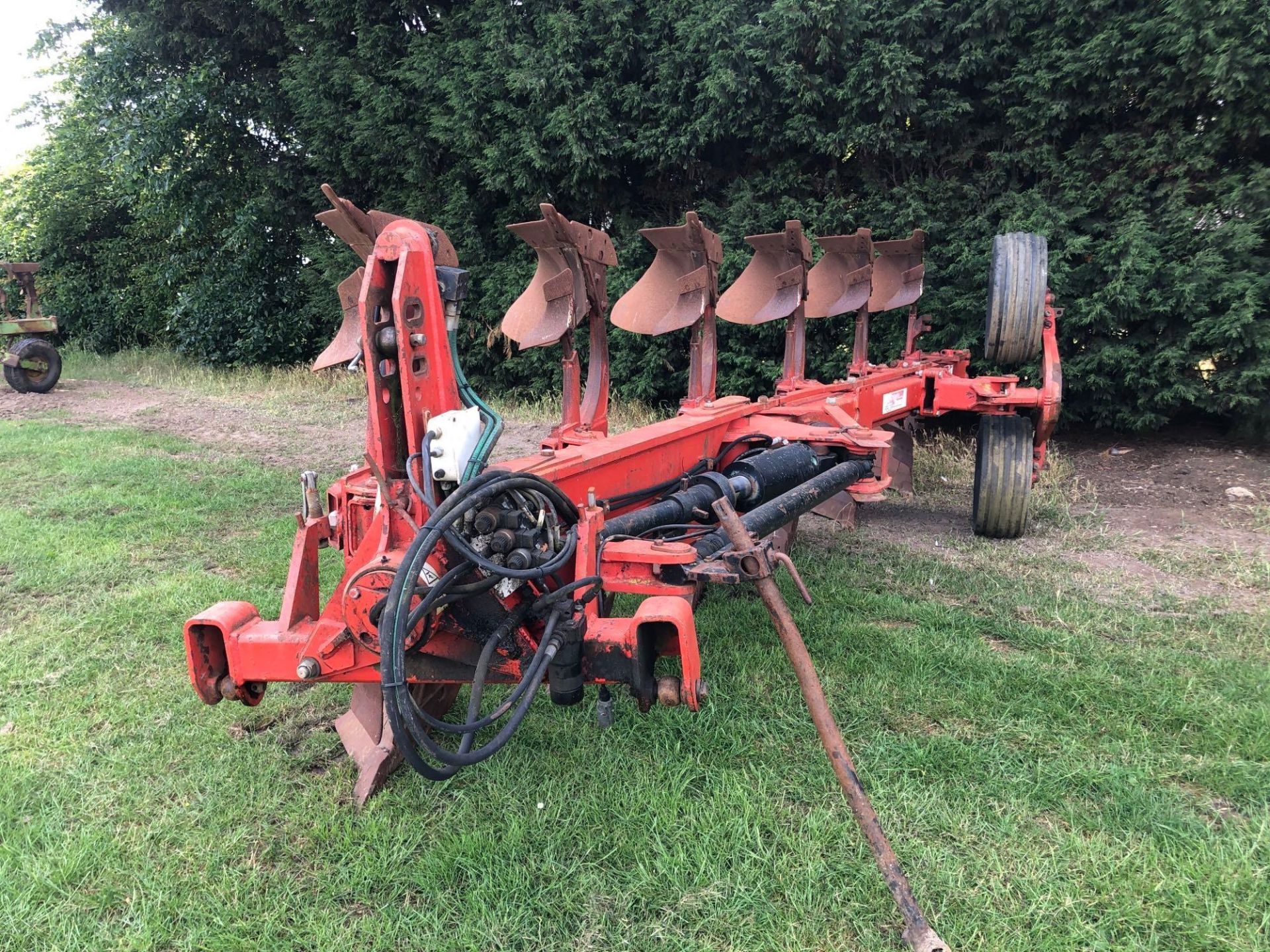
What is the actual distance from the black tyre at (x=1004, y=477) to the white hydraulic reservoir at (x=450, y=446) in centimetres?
369

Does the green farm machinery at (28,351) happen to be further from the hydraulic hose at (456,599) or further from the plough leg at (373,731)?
the hydraulic hose at (456,599)

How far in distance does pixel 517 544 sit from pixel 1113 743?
2.06m

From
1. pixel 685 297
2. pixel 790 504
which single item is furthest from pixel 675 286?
pixel 790 504

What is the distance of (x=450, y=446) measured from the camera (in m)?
2.14

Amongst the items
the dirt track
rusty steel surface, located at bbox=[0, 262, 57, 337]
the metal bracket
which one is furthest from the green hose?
rusty steel surface, located at bbox=[0, 262, 57, 337]

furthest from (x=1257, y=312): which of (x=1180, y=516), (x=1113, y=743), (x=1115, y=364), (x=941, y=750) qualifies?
(x=941, y=750)

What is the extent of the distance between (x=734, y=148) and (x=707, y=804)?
7211 mm

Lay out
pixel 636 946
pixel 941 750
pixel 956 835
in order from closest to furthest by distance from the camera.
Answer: pixel 636 946
pixel 956 835
pixel 941 750

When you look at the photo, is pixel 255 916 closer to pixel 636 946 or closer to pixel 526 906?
pixel 526 906

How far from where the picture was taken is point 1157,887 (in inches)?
82.7

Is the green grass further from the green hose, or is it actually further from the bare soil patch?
the bare soil patch

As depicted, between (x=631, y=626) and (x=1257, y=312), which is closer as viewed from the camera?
(x=631, y=626)

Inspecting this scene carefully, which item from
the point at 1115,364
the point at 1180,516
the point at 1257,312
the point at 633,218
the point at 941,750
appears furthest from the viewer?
the point at 633,218

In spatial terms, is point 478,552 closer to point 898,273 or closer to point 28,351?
point 898,273
